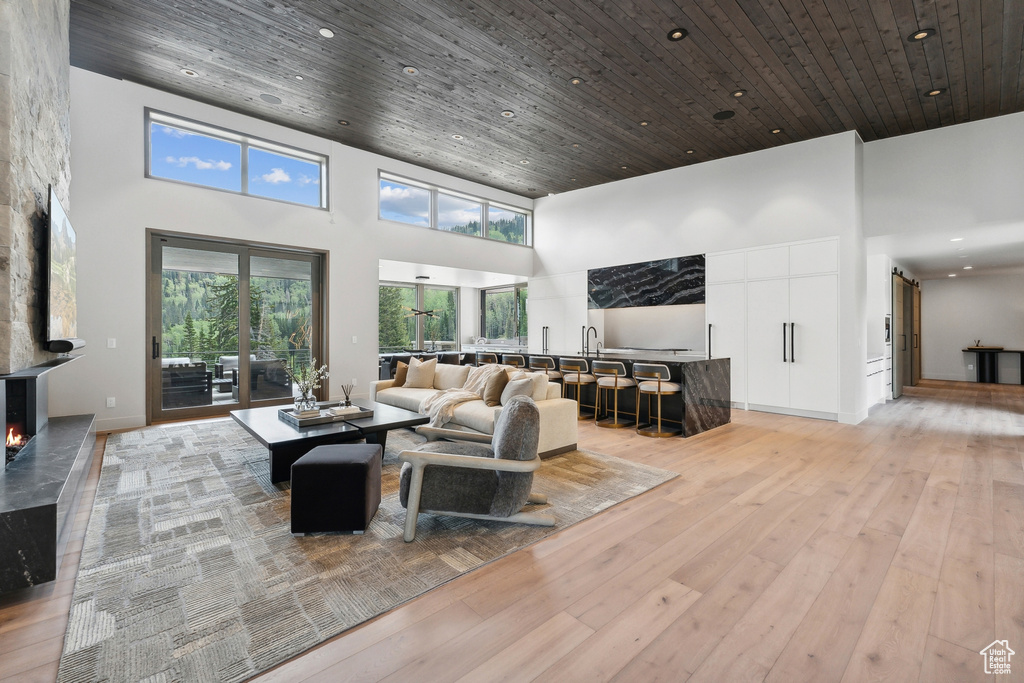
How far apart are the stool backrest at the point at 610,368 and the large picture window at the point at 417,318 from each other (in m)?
5.49

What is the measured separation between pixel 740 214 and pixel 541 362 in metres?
3.98

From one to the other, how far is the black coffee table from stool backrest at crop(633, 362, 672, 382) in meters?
2.63

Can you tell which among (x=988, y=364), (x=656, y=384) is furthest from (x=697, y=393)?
(x=988, y=364)

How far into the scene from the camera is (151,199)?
18.3 feet

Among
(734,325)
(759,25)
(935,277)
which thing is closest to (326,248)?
(759,25)

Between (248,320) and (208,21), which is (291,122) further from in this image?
(248,320)

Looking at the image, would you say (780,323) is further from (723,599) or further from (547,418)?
(723,599)

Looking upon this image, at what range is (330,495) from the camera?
266 cm

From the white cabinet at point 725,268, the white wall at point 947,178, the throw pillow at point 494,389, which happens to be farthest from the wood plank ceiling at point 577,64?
the throw pillow at point 494,389

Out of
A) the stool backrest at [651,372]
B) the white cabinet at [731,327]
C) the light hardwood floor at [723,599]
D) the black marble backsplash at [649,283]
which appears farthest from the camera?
the black marble backsplash at [649,283]

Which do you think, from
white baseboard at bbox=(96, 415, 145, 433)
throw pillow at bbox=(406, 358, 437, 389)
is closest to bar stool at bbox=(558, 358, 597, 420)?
throw pillow at bbox=(406, 358, 437, 389)

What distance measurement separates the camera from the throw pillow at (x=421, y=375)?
598cm

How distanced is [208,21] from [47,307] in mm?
2898

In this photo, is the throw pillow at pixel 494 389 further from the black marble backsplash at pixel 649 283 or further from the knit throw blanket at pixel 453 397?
the black marble backsplash at pixel 649 283
